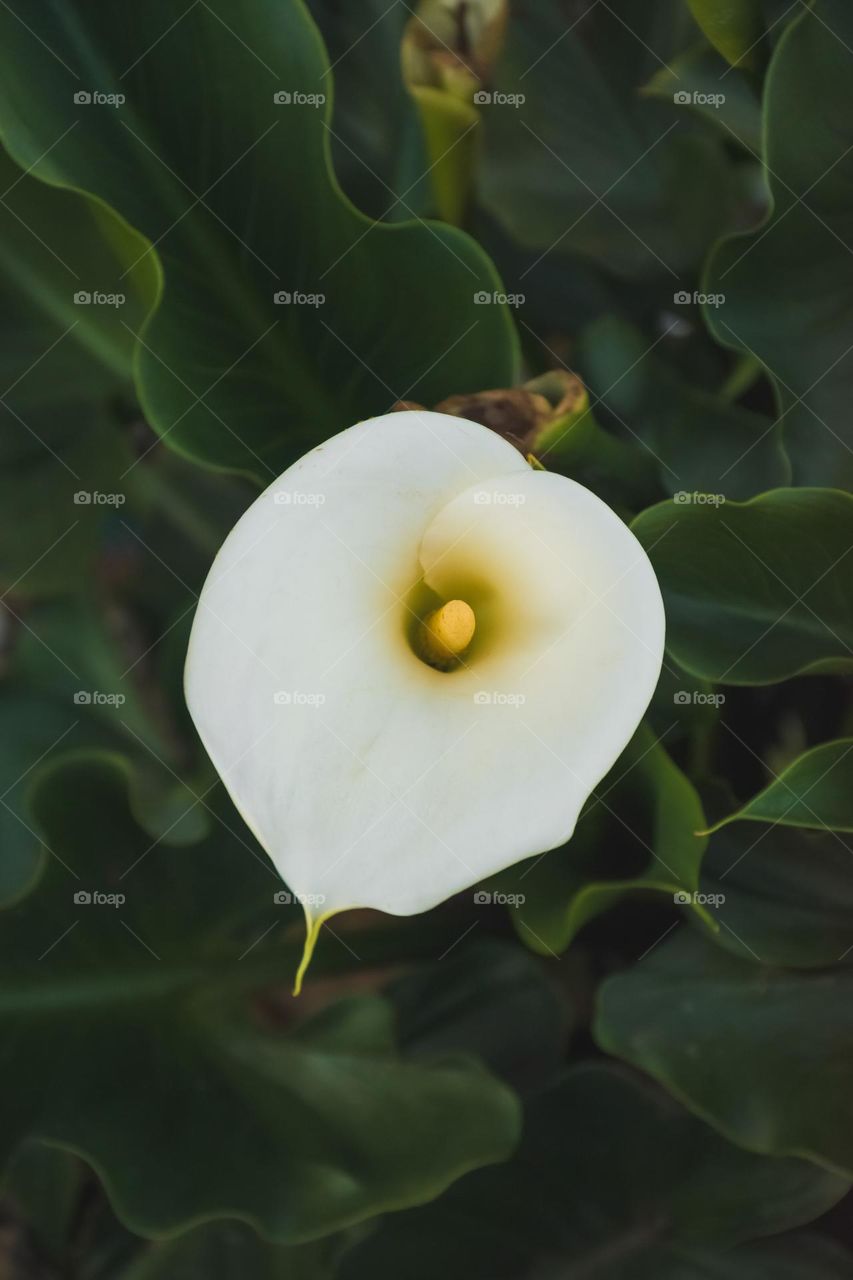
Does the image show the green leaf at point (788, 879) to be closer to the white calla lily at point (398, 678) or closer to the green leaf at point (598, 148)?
the white calla lily at point (398, 678)

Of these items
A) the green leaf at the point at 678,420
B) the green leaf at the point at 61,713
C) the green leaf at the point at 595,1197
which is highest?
the green leaf at the point at 678,420

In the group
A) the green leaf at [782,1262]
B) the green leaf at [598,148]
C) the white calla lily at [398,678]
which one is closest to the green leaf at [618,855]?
the white calla lily at [398,678]

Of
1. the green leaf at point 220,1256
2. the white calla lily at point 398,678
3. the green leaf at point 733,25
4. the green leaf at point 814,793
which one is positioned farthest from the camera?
the green leaf at point 220,1256

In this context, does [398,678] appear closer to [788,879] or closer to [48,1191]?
[788,879]

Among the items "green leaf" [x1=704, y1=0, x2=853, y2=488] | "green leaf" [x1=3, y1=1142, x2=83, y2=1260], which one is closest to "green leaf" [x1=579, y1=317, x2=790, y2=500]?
"green leaf" [x1=704, y1=0, x2=853, y2=488]

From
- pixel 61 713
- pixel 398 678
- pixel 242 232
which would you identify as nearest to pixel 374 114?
pixel 242 232

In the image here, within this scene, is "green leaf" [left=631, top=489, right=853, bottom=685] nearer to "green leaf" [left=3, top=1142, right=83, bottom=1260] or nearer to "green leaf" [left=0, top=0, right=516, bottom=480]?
"green leaf" [left=0, top=0, right=516, bottom=480]
